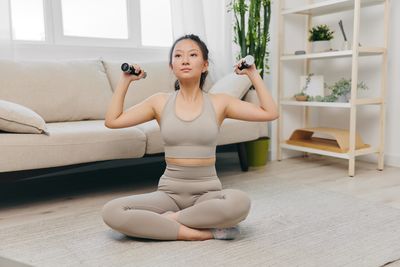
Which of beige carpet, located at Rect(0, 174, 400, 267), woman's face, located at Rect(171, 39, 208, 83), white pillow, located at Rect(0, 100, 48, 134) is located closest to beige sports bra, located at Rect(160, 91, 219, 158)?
woman's face, located at Rect(171, 39, 208, 83)

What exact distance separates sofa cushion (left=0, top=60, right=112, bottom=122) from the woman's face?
1053mm

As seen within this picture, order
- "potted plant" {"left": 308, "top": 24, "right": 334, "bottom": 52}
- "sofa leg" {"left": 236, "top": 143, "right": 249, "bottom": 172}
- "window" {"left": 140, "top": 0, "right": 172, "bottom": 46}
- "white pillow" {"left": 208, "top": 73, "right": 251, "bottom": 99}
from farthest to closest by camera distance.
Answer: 1. "window" {"left": 140, "top": 0, "right": 172, "bottom": 46}
2. "potted plant" {"left": 308, "top": 24, "right": 334, "bottom": 52}
3. "sofa leg" {"left": 236, "top": 143, "right": 249, "bottom": 172}
4. "white pillow" {"left": 208, "top": 73, "right": 251, "bottom": 99}

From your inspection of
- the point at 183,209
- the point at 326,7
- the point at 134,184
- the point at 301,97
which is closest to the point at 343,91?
the point at 301,97

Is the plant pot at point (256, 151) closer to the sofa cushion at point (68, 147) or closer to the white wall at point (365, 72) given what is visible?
the white wall at point (365, 72)

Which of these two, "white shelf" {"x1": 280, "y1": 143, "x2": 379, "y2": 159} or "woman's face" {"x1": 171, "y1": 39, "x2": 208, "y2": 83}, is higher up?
"woman's face" {"x1": 171, "y1": 39, "x2": 208, "y2": 83}

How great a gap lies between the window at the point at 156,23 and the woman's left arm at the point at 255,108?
1675 mm

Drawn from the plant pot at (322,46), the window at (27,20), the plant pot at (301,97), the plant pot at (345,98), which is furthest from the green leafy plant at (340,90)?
the window at (27,20)

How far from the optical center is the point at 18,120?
173 cm

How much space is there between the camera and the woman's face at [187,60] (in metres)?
1.49

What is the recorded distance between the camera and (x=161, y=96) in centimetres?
162

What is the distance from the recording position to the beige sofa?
1.77m

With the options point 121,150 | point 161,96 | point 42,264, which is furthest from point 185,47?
point 42,264

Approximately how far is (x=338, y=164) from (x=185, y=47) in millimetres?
1783

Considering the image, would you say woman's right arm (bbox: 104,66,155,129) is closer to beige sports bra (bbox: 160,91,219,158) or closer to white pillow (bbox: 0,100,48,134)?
beige sports bra (bbox: 160,91,219,158)
